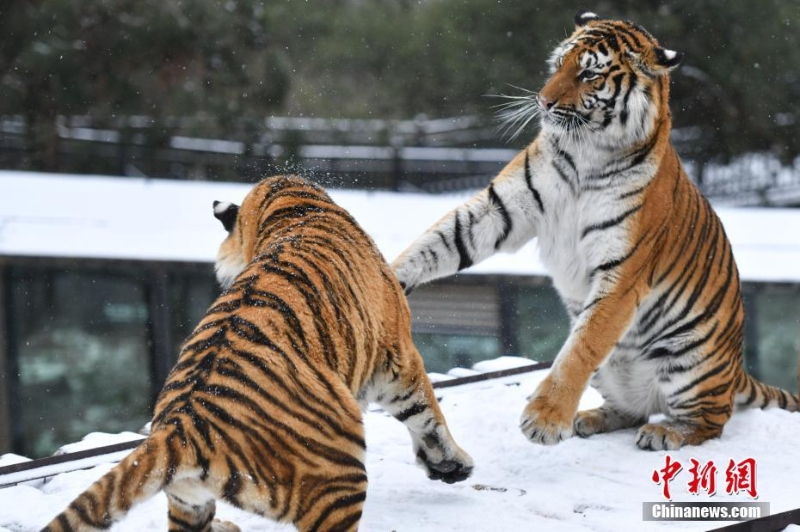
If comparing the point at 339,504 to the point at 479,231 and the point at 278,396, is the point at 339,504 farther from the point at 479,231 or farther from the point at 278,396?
the point at 479,231

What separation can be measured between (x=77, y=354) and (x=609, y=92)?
5.34 m

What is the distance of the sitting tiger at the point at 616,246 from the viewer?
10.8 feet

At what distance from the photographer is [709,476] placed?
3160 mm

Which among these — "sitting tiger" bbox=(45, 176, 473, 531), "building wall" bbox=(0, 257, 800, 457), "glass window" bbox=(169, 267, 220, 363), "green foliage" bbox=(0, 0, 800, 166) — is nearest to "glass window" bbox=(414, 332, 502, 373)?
"building wall" bbox=(0, 257, 800, 457)

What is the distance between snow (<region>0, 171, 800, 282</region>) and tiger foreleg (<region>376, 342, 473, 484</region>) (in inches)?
147

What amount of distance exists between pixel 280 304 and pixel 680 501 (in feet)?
4.55

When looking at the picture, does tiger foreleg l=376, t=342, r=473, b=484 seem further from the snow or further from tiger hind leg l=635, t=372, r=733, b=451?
the snow

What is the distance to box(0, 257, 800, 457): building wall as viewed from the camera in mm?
7051

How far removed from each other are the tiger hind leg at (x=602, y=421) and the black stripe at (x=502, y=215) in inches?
26.6

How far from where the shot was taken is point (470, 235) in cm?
358

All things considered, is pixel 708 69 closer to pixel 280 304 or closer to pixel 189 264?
pixel 189 264

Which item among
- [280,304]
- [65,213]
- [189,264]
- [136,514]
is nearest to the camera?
[280,304]

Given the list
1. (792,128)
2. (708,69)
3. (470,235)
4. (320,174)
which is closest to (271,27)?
(320,174)

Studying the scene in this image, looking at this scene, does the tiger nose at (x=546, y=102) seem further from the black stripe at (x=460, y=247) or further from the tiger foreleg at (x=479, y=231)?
the black stripe at (x=460, y=247)
